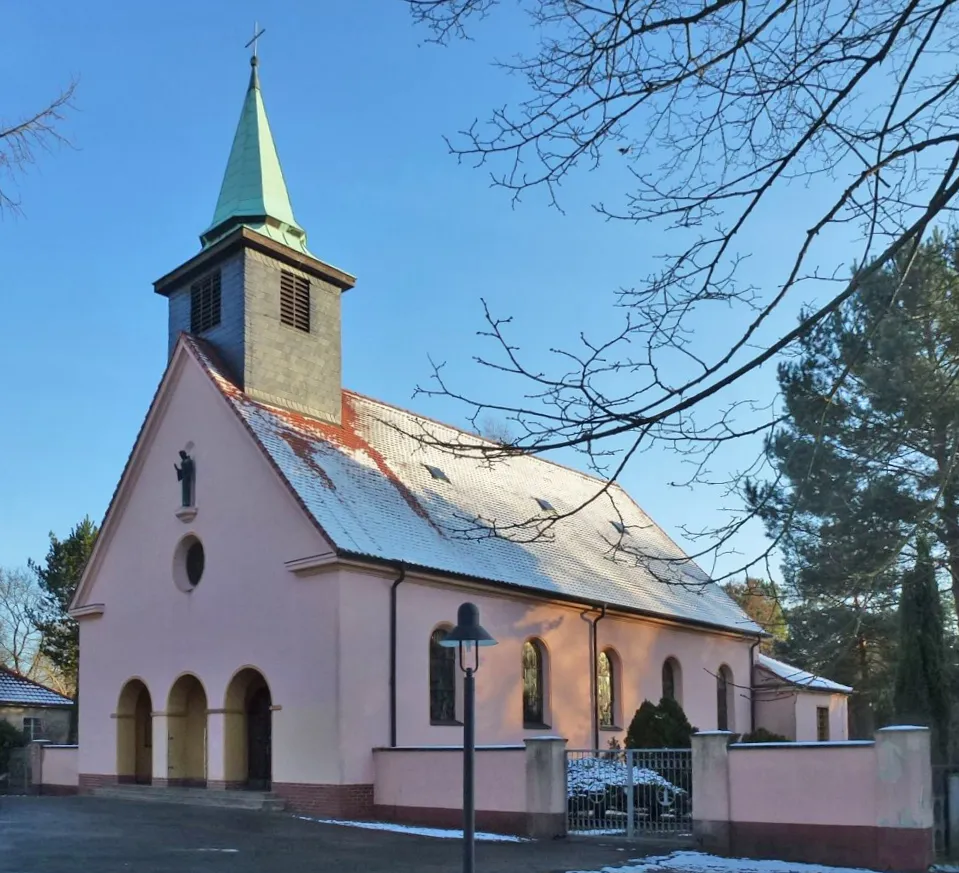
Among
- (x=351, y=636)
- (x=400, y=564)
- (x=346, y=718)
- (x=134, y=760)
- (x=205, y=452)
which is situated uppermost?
(x=205, y=452)

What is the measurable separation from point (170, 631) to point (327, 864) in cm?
1140

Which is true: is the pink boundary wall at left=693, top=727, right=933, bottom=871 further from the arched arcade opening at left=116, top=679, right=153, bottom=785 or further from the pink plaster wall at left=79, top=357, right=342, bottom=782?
the arched arcade opening at left=116, top=679, right=153, bottom=785

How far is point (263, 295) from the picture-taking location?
23828mm

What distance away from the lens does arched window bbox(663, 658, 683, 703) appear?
94.6 feet

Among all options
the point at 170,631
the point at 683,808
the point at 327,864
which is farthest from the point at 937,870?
the point at 170,631

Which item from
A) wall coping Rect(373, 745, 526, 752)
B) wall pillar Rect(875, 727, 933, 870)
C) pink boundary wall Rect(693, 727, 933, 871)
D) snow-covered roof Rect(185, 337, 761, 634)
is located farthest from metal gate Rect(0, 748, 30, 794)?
wall pillar Rect(875, 727, 933, 870)

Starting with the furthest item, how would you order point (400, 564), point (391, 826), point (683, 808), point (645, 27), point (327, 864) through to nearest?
point (400, 564) → point (391, 826) → point (683, 808) → point (327, 864) → point (645, 27)

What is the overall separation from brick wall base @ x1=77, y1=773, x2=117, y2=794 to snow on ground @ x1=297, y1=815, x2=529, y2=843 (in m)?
7.18

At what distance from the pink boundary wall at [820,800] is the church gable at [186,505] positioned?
822cm

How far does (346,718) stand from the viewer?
19297 millimetres

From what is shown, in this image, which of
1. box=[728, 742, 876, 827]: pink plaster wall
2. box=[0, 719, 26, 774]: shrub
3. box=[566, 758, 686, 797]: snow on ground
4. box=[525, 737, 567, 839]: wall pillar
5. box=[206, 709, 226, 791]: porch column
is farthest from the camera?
box=[0, 719, 26, 774]: shrub

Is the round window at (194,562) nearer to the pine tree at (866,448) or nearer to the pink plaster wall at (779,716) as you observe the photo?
the pine tree at (866,448)

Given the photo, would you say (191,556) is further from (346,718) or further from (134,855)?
(134,855)

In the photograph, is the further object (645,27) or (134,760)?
(134,760)
